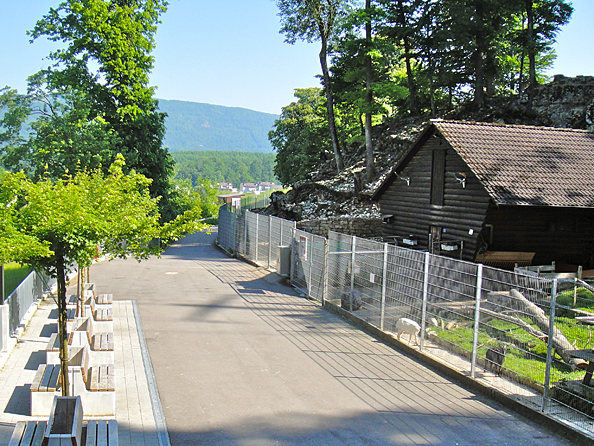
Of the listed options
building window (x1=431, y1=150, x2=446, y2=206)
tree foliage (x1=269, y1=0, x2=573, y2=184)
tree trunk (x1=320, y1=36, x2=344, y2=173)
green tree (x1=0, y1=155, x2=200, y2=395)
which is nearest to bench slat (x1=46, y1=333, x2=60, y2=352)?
green tree (x1=0, y1=155, x2=200, y2=395)

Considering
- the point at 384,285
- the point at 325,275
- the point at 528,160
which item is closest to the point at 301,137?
the point at 528,160

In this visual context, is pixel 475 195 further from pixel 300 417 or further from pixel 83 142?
pixel 83 142

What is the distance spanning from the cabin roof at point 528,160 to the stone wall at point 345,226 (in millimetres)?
9474

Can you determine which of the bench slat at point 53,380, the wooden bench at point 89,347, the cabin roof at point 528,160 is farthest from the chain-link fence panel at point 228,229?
the bench slat at point 53,380

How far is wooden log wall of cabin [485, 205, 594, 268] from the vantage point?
18797mm

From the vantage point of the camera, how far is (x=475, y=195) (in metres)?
18.8

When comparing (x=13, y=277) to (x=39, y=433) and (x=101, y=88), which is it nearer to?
(x=101, y=88)

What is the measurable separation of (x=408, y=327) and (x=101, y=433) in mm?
6437

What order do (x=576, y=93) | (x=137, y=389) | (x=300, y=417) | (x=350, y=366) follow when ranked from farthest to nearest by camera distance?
(x=576, y=93)
(x=350, y=366)
(x=137, y=389)
(x=300, y=417)

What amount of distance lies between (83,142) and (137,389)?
26646 mm

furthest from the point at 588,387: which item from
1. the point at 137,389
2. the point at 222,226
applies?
the point at 222,226

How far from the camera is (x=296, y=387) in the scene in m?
9.02

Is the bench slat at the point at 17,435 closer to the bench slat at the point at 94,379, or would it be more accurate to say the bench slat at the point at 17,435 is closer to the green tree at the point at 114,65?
the bench slat at the point at 94,379

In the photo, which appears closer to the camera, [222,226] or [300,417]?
[300,417]
